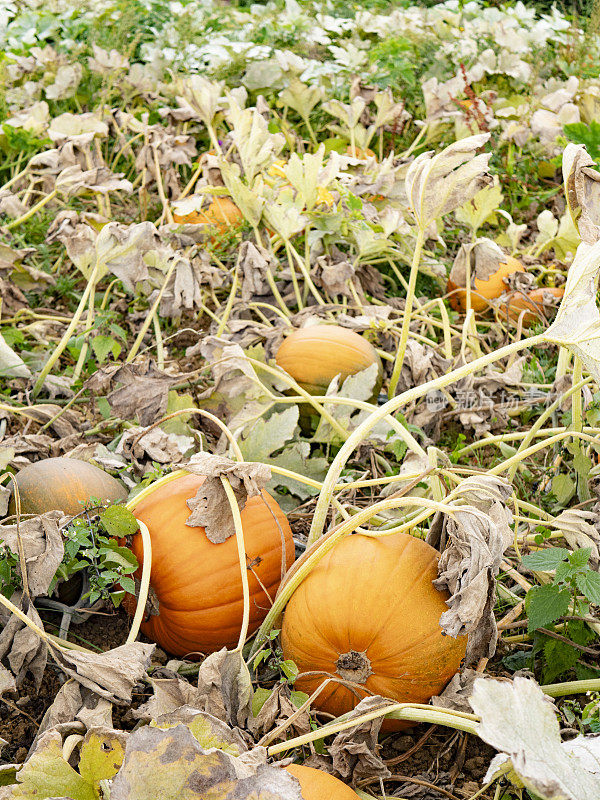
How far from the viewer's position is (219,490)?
1610 millimetres

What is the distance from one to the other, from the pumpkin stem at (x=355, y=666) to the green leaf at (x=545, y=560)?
350mm

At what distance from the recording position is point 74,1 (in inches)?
196

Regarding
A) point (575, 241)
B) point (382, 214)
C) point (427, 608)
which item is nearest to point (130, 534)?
point (427, 608)

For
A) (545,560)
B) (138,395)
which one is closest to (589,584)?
(545,560)

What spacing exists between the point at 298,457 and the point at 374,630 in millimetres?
723

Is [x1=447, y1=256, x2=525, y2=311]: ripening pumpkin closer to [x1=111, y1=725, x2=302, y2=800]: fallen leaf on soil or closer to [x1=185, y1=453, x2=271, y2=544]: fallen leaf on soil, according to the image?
[x1=185, y1=453, x2=271, y2=544]: fallen leaf on soil

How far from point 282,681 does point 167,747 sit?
1.96ft

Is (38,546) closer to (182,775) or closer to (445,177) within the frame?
(182,775)

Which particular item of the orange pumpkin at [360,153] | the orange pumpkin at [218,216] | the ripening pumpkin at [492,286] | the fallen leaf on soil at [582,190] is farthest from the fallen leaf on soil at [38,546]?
the orange pumpkin at [360,153]

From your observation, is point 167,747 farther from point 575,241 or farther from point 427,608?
point 575,241

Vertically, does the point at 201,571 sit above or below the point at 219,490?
below

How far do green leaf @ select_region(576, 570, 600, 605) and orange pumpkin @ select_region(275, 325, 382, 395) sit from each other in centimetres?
103

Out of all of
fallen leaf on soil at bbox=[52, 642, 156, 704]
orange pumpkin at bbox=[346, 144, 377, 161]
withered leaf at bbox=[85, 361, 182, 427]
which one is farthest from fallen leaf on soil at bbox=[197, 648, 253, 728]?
orange pumpkin at bbox=[346, 144, 377, 161]

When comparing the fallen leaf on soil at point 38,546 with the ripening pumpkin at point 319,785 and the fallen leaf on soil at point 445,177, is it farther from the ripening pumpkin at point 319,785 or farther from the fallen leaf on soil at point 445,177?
the fallen leaf on soil at point 445,177
